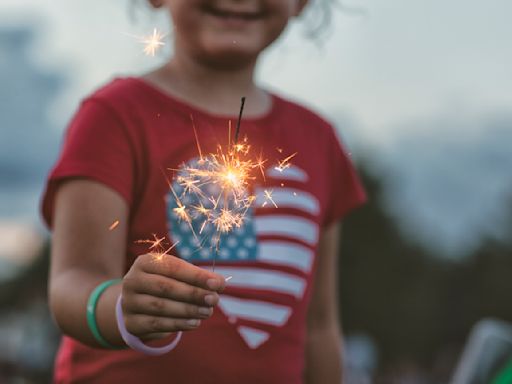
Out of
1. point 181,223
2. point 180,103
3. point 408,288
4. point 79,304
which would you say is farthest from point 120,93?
point 408,288

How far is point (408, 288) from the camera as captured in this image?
42.2 meters

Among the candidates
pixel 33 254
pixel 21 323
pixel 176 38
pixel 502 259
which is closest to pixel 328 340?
pixel 176 38

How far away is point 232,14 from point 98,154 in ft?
2.11

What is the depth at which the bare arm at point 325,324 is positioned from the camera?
3.91 m

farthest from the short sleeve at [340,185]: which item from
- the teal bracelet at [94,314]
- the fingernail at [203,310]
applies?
the fingernail at [203,310]

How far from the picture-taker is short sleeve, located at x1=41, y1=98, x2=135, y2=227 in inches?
122

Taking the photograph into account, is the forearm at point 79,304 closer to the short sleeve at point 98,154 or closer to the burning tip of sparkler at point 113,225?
the burning tip of sparkler at point 113,225

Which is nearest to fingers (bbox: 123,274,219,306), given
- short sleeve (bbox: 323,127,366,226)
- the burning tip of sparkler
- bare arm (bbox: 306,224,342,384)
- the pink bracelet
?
the pink bracelet

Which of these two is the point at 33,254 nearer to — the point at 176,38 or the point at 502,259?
the point at 502,259

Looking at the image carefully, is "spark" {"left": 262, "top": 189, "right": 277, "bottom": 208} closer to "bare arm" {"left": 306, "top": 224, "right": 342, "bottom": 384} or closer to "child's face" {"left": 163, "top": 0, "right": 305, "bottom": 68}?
"child's face" {"left": 163, "top": 0, "right": 305, "bottom": 68}

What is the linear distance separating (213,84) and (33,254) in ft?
144

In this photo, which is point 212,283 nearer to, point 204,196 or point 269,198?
point 204,196

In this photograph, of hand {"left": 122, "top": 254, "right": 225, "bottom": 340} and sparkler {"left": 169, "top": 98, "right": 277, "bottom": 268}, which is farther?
sparkler {"left": 169, "top": 98, "right": 277, "bottom": 268}

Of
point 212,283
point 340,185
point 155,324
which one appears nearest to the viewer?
point 212,283
